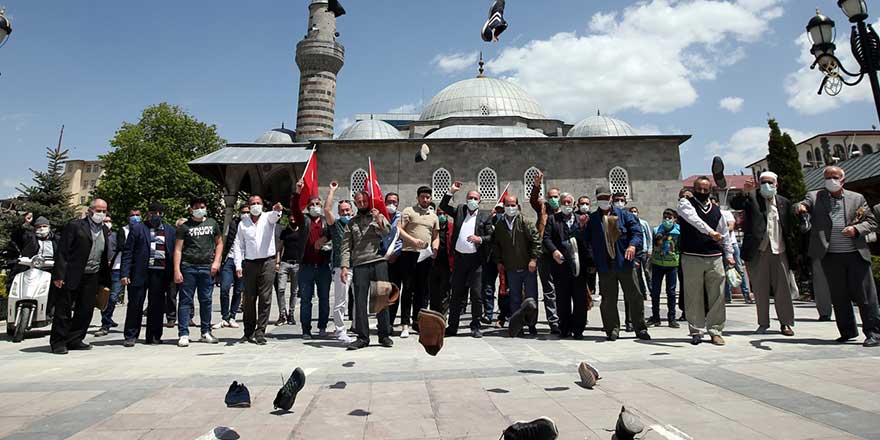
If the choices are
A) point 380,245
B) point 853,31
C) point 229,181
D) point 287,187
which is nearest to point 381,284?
point 380,245

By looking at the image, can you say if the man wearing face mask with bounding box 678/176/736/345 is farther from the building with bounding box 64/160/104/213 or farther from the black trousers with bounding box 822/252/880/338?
the building with bounding box 64/160/104/213

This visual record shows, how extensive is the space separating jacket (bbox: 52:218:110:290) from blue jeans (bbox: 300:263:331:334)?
7.65 ft

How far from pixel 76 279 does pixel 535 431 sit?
5488mm

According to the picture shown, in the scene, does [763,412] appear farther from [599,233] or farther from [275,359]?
[275,359]

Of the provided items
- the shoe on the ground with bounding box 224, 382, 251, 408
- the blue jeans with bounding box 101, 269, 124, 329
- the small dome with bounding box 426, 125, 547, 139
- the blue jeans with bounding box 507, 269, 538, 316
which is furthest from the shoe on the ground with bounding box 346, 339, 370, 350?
the small dome with bounding box 426, 125, 547, 139

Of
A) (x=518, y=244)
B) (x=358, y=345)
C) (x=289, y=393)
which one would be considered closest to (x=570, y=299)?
(x=518, y=244)

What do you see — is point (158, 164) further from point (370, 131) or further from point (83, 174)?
point (83, 174)

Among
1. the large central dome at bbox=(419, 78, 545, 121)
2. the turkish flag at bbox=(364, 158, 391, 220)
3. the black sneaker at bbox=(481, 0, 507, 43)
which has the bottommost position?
the turkish flag at bbox=(364, 158, 391, 220)

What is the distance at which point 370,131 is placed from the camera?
30.2 metres

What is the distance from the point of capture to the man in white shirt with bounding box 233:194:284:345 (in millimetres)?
5633

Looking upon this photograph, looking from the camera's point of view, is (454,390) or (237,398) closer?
(237,398)

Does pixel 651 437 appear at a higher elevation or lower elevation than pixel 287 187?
lower

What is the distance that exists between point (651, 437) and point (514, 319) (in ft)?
7.58

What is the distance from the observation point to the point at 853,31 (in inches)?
248
